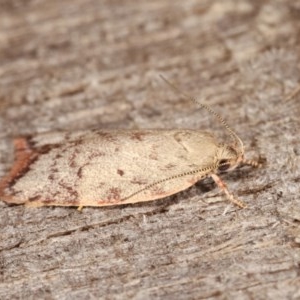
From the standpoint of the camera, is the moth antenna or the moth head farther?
the moth antenna

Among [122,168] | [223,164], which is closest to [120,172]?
[122,168]

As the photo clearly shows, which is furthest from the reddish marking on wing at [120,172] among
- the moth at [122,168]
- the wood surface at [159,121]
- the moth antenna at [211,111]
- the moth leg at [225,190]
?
the moth antenna at [211,111]

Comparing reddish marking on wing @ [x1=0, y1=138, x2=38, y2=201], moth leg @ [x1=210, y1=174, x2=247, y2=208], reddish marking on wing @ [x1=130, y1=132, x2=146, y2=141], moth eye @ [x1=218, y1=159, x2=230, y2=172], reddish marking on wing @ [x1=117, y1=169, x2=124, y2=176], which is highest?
reddish marking on wing @ [x1=130, y1=132, x2=146, y2=141]

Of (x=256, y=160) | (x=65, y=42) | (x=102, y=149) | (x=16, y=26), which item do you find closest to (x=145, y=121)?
(x=102, y=149)

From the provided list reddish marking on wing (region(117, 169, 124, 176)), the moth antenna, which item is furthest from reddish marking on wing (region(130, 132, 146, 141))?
the moth antenna

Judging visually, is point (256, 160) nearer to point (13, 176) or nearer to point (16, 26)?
point (13, 176)

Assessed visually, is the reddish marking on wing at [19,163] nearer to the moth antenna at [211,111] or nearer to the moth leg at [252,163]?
the moth antenna at [211,111]

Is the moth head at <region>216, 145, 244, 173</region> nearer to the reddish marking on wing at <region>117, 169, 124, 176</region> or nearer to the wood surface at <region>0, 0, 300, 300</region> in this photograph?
the wood surface at <region>0, 0, 300, 300</region>
